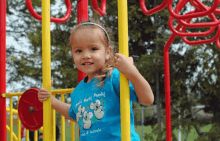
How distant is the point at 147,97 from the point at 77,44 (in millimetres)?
439

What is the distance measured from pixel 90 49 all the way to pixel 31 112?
1.09m

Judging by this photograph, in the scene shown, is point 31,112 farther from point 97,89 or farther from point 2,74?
point 97,89

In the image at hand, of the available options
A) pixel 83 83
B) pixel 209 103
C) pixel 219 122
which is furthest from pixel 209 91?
pixel 83 83

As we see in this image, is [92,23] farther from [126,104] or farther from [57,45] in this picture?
[57,45]

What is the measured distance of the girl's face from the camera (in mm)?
1451

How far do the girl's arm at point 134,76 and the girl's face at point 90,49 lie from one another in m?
0.28

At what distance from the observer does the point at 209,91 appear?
27.2 ft

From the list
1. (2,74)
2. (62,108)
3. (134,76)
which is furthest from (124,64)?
(2,74)

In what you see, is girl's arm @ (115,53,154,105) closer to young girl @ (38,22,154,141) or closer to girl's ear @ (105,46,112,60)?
young girl @ (38,22,154,141)

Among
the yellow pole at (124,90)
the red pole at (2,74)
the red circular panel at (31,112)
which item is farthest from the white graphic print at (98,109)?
the red pole at (2,74)

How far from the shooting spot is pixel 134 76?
3.90ft

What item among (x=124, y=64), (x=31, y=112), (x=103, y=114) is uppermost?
(x=124, y=64)

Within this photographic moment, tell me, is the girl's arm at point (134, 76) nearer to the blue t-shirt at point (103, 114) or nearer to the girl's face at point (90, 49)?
the blue t-shirt at point (103, 114)

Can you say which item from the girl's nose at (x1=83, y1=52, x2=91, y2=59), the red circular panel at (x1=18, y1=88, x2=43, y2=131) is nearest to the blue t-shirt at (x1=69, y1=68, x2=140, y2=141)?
the girl's nose at (x1=83, y1=52, x2=91, y2=59)
